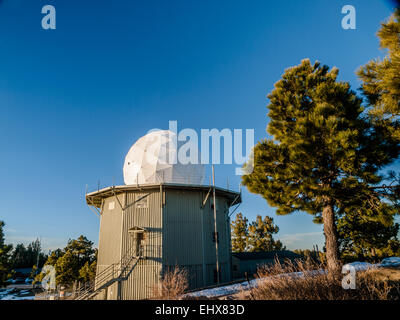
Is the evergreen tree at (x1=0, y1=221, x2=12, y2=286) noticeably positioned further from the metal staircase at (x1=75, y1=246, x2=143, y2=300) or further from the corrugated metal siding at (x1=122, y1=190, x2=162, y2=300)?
the corrugated metal siding at (x1=122, y1=190, x2=162, y2=300)

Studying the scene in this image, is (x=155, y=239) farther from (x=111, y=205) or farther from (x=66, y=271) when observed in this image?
(x=66, y=271)

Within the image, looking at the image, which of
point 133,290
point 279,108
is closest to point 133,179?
point 133,290

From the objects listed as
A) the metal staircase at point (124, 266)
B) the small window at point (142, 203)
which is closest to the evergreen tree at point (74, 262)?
the metal staircase at point (124, 266)

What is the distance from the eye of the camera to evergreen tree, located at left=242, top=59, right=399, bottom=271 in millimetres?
9664

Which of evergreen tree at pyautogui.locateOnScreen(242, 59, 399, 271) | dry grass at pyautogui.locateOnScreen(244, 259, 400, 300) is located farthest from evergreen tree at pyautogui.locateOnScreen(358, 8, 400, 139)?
dry grass at pyautogui.locateOnScreen(244, 259, 400, 300)

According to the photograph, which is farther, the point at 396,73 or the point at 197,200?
the point at 197,200

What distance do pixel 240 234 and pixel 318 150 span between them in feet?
105

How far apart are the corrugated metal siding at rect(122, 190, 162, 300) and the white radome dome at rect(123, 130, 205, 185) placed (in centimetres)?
207

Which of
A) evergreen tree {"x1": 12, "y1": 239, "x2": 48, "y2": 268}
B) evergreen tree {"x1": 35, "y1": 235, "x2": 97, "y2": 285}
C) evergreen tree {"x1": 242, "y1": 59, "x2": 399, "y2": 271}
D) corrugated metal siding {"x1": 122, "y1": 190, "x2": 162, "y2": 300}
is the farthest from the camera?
evergreen tree {"x1": 12, "y1": 239, "x2": 48, "y2": 268}

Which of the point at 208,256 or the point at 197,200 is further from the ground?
the point at 197,200

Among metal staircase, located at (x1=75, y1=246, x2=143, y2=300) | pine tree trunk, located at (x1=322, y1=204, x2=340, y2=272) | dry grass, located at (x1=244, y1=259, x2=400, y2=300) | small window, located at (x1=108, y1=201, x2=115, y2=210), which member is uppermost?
small window, located at (x1=108, y1=201, x2=115, y2=210)

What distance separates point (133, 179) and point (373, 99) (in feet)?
56.1
